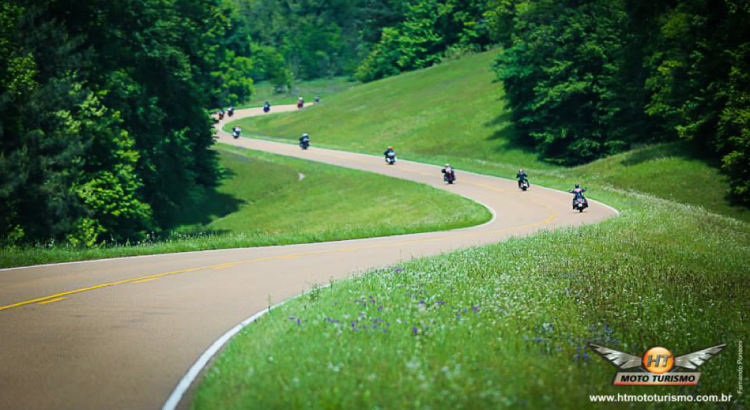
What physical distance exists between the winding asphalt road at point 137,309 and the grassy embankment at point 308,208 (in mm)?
3323

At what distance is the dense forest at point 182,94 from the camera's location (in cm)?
2902

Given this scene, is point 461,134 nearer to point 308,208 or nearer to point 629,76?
point 629,76

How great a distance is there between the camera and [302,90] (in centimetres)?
12862

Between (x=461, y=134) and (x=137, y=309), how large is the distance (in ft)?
199

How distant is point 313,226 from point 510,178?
53.0ft

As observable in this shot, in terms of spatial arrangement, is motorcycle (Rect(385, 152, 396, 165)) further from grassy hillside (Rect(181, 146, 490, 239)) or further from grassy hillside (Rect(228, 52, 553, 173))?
grassy hillside (Rect(228, 52, 553, 173))

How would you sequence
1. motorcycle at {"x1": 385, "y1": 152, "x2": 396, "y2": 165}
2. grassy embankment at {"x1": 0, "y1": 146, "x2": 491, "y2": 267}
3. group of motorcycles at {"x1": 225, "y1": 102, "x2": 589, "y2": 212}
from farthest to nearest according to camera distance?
1. motorcycle at {"x1": 385, "y1": 152, "x2": 396, "y2": 165}
2. group of motorcycles at {"x1": 225, "y1": 102, "x2": 589, "y2": 212}
3. grassy embankment at {"x1": 0, "y1": 146, "x2": 491, "y2": 267}

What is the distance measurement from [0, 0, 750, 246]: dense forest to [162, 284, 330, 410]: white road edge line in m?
14.1

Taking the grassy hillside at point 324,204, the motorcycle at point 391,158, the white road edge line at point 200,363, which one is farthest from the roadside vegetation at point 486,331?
the motorcycle at point 391,158

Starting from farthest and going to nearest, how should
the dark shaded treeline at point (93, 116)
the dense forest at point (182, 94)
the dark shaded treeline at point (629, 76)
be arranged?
the dark shaded treeline at point (629, 76)
the dense forest at point (182, 94)
the dark shaded treeline at point (93, 116)

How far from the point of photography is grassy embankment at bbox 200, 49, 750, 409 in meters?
7.05

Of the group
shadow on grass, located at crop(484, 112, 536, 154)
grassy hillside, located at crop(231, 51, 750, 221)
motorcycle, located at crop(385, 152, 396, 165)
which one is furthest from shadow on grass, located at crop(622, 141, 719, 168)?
motorcycle, located at crop(385, 152, 396, 165)

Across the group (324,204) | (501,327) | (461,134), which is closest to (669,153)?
(324,204)

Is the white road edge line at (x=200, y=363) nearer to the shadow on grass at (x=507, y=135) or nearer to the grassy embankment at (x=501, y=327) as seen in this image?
the grassy embankment at (x=501, y=327)
